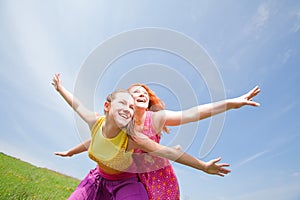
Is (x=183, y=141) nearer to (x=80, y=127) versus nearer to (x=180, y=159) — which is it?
(x=180, y=159)

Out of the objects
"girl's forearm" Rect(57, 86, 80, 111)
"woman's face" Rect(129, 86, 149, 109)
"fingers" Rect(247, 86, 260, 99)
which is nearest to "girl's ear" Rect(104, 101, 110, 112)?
"woman's face" Rect(129, 86, 149, 109)

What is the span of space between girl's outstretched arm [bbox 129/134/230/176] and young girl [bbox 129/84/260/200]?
4 centimetres

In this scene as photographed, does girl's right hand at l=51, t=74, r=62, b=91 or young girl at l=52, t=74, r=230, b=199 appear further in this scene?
girl's right hand at l=51, t=74, r=62, b=91

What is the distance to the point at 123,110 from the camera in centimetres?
284

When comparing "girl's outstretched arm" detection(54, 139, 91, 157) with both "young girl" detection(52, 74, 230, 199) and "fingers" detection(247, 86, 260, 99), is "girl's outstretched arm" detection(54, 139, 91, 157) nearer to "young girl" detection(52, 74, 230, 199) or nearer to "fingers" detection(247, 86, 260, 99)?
"young girl" detection(52, 74, 230, 199)

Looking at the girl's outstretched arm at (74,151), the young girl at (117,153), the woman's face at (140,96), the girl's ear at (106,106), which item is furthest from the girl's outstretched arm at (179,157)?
the girl's outstretched arm at (74,151)

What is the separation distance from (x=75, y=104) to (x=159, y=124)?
112 centimetres

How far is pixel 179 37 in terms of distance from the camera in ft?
11.3

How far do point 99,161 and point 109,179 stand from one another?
256 mm

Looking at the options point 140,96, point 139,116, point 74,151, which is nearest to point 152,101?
point 140,96

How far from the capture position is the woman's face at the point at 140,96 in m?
3.00

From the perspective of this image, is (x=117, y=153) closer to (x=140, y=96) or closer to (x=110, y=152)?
(x=110, y=152)

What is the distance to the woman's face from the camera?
3003 mm

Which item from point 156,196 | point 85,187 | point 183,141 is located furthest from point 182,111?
point 85,187
